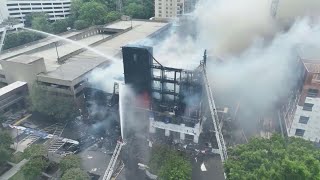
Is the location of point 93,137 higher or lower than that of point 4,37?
lower

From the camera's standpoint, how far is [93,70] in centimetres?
2764

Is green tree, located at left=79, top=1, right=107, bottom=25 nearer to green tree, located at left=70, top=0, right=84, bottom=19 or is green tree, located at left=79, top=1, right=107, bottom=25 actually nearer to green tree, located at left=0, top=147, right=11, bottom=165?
green tree, located at left=70, top=0, right=84, bottom=19

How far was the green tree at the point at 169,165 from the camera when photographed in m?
16.4

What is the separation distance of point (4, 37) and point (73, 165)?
32.7 m

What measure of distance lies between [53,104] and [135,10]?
1463 inches

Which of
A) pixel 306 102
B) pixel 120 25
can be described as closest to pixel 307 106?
pixel 306 102

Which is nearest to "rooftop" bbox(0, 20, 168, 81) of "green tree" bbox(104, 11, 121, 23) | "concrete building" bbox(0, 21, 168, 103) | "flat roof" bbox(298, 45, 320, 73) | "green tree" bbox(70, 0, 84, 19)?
"concrete building" bbox(0, 21, 168, 103)

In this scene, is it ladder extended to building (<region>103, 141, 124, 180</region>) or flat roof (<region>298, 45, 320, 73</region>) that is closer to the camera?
ladder extended to building (<region>103, 141, 124, 180</region>)

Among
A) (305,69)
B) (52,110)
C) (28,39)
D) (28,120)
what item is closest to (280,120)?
(305,69)

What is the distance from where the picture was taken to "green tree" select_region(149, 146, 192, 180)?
1641 centimetres

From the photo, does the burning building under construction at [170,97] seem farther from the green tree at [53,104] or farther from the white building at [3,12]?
the white building at [3,12]

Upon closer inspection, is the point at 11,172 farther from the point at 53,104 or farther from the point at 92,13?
the point at 92,13

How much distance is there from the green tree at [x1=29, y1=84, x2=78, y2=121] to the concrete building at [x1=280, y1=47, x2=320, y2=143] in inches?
755

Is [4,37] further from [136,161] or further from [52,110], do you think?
[136,161]
